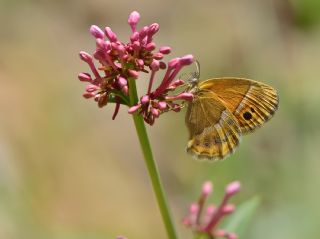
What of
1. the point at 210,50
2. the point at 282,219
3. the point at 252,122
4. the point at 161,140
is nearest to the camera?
the point at 252,122

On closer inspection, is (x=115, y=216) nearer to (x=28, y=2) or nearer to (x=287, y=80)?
(x=287, y=80)

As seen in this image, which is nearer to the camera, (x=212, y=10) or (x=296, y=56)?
(x=296, y=56)

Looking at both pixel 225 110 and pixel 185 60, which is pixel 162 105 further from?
pixel 225 110

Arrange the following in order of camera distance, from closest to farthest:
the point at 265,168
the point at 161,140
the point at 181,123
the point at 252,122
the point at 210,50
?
1. the point at 252,122
2. the point at 265,168
3. the point at 181,123
4. the point at 161,140
5. the point at 210,50

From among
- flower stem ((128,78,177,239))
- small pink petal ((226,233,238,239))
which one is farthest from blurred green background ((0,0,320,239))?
flower stem ((128,78,177,239))

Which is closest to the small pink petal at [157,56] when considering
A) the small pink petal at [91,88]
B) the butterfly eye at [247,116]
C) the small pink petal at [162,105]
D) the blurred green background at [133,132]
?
the small pink petal at [162,105]

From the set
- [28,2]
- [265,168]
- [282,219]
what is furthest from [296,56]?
[28,2]

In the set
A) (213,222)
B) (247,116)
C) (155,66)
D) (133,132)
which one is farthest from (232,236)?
(133,132)

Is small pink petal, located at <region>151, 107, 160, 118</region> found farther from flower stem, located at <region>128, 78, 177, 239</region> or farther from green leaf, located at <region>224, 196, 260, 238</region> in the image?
green leaf, located at <region>224, 196, 260, 238</region>
